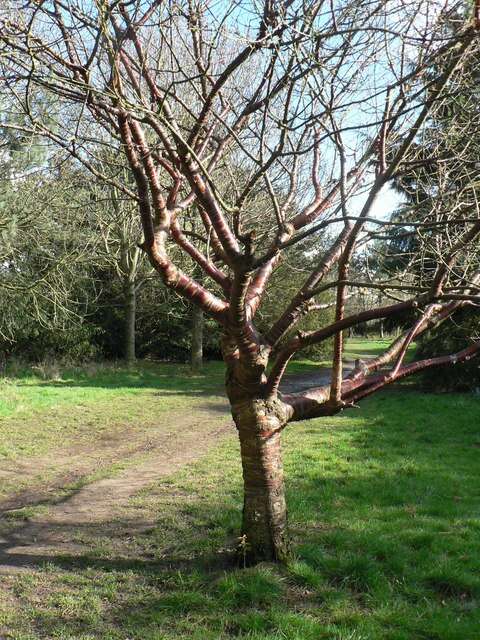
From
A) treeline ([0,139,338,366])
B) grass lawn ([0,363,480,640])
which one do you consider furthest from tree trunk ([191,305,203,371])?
grass lawn ([0,363,480,640])

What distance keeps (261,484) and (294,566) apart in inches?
24.4

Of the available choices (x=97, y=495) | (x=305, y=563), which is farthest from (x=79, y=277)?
(x=305, y=563)

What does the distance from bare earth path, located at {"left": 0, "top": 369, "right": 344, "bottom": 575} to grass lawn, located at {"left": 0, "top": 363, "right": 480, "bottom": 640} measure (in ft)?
0.44

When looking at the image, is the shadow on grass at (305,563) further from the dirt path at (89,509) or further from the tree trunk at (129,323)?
the tree trunk at (129,323)

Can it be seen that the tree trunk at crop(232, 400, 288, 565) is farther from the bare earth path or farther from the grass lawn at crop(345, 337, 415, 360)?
the grass lawn at crop(345, 337, 415, 360)

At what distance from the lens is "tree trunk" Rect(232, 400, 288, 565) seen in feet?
13.1

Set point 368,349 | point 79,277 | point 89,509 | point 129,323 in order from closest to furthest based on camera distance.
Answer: point 89,509
point 79,277
point 129,323
point 368,349

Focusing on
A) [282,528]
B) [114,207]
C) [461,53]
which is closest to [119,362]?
[114,207]

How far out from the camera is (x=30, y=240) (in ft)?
46.1

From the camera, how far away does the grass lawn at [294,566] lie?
11.3ft

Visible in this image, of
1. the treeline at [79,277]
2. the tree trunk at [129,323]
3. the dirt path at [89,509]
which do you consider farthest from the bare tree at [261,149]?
the tree trunk at [129,323]

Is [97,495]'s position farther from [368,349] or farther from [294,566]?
[368,349]

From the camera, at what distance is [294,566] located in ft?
13.3

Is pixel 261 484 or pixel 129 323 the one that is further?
pixel 129 323
